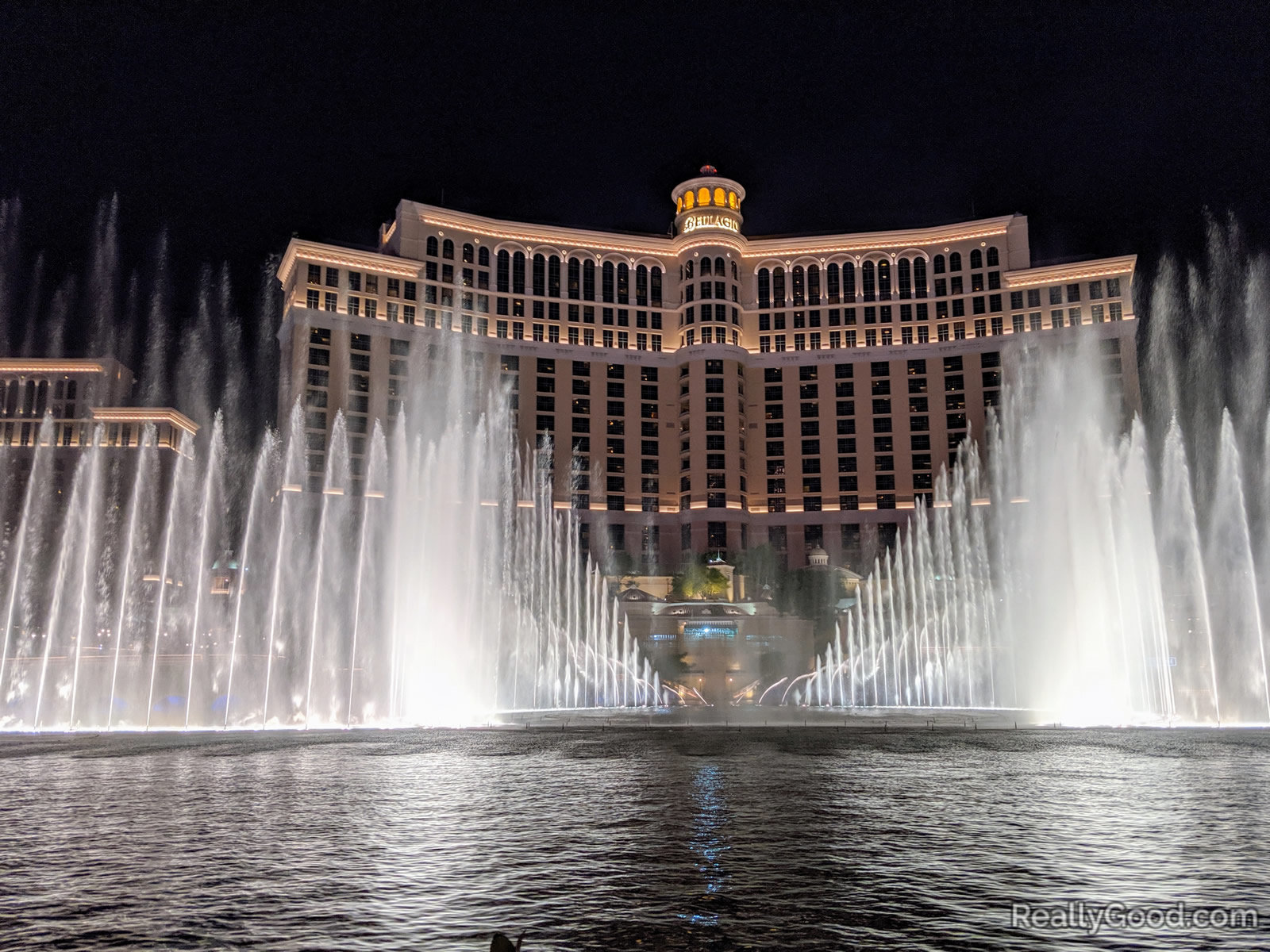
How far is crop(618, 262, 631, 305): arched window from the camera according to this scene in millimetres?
108000

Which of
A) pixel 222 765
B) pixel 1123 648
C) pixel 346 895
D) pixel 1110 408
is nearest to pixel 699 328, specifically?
pixel 1110 408

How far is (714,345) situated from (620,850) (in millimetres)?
92487

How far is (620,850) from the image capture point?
1235 cm

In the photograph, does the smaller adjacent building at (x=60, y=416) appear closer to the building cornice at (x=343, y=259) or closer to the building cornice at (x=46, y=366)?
the building cornice at (x=46, y=366)

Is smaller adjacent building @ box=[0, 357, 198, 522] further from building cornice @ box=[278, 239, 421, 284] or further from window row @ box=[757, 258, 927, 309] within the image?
window row @ box=[757, 258, 927, 309]

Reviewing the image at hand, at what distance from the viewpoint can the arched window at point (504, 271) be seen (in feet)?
343

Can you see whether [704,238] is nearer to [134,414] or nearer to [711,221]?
[711,221]

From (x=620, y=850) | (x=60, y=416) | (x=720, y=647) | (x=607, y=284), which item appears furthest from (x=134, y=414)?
(x=620, y=850)

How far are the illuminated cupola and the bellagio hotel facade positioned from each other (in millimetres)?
261

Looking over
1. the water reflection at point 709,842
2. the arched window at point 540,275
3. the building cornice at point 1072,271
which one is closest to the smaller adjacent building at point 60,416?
the arched window at point 540,275

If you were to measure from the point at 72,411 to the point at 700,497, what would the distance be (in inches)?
2956

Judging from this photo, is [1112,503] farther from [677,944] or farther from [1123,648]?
[677,944]

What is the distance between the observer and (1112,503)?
140 feet

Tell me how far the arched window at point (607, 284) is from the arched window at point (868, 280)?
27143 mm
